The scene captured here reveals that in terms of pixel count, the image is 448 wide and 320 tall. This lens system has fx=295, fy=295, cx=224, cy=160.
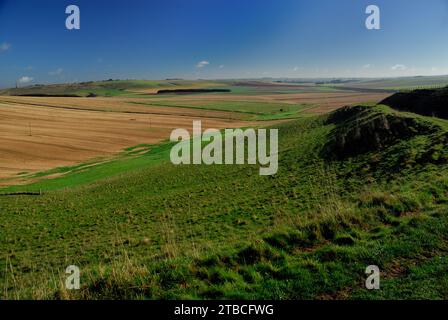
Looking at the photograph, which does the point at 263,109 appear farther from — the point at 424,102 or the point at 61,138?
the point at 424,102

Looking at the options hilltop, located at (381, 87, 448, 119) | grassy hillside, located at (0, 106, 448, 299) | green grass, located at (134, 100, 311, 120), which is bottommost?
grassy hillside, located at (0, 106, 448, 299)

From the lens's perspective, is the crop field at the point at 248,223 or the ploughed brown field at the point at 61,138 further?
the ploughed brown field at the point at 61,138

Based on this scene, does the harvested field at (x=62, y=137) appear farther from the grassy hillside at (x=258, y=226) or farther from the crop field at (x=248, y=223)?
the grassy hillside at (x=258, y=226)

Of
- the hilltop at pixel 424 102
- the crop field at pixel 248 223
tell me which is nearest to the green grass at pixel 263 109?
the crop field at pixel 248 223

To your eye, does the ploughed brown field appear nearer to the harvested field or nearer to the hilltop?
the harvested field

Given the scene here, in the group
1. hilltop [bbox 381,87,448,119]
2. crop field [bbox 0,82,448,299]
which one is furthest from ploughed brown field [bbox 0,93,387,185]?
hilltop [bbox 381,87,448,119]

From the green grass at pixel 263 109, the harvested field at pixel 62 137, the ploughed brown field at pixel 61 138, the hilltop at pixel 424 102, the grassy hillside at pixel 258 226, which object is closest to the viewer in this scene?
the grassy hillside at pixel 258 226

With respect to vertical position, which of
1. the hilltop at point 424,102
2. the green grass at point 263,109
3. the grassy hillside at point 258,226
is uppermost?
the green grass at point 263,109

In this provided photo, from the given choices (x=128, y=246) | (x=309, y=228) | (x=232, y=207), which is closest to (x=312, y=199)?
(x=232, y=207)

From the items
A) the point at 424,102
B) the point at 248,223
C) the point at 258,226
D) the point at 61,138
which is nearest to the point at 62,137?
the point at 61,138
